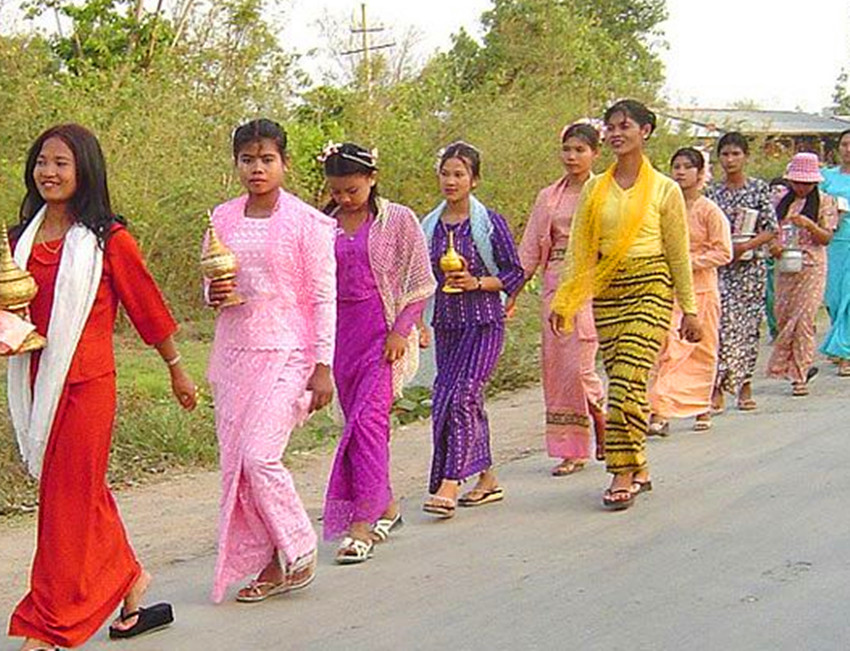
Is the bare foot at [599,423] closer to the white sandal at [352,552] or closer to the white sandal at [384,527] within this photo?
the white sandal at [384,527]

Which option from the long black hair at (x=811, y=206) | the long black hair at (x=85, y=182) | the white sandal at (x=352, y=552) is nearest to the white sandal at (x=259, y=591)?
the white sandal at (x=352, y=552)

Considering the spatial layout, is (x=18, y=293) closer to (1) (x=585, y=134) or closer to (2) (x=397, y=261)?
(2) (x=397, y=261)

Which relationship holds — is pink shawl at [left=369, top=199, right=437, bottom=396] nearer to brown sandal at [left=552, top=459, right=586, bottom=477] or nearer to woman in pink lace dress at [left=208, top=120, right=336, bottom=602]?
woman in pink lace dress at [left=208, top=120, right=336, bottom=602]

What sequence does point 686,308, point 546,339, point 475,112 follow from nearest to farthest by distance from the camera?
1. point 686,308
2. point 546,339
3. point 475,112

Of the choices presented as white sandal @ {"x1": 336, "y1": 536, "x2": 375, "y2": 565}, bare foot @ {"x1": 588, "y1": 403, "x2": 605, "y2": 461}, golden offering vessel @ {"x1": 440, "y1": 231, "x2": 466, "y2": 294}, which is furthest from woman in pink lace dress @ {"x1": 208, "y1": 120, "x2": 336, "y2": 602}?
bare foot @ {"x1": 588, "y1": 403, "x2": 605, "y2": 461}

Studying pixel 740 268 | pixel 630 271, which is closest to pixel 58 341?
pixel 630 271

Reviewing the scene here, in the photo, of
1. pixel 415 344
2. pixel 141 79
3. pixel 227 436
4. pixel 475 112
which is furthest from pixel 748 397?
pixel 475 112

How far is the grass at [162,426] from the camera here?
26.8ft

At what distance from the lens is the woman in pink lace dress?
5688 millimetres

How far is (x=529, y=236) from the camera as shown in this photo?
8.39 m

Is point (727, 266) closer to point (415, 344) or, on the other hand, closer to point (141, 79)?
point (415, 344)

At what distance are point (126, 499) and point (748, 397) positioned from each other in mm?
4790

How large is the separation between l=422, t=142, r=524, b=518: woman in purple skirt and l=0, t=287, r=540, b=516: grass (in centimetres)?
192

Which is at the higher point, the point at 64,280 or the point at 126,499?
the point at 64,280
